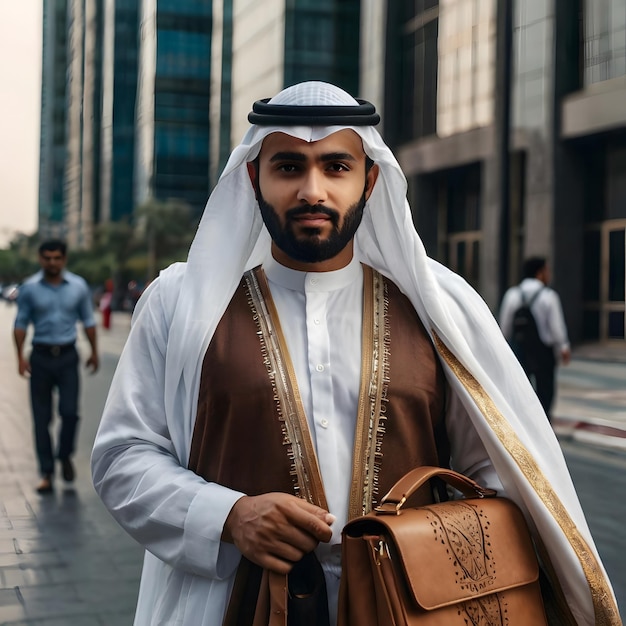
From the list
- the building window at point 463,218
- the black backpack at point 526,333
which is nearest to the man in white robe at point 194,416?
the black backpack at point 526,333

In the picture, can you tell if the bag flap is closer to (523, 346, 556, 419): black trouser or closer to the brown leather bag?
the brown leather bag

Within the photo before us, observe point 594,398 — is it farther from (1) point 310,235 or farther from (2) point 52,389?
(1) point 310,235

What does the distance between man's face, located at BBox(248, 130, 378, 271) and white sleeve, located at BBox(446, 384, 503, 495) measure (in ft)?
1.31

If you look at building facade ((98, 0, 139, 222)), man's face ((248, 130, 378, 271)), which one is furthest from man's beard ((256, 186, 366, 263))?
building facade ((98, 0, 139, 222))

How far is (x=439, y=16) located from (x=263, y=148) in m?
28.6

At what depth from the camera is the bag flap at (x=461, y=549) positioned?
175 centimetres

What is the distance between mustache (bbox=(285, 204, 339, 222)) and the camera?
2.00 m

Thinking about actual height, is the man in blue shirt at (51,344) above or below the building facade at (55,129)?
below

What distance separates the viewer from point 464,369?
2049mm

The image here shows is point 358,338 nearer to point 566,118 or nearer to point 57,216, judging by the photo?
point 566,118

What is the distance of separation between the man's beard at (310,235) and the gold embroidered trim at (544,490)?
319mm

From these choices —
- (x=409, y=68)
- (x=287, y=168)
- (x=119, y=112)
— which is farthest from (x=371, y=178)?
(x=119, y=112)

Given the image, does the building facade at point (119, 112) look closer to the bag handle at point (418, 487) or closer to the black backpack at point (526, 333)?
the black backpack at point (526, 333)

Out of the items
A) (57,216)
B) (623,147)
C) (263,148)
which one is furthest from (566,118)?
(57,216)
